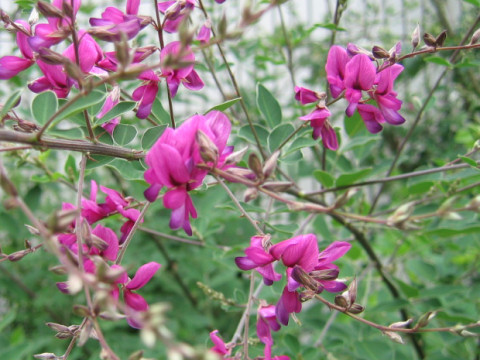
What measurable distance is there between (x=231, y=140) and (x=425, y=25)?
1956mm

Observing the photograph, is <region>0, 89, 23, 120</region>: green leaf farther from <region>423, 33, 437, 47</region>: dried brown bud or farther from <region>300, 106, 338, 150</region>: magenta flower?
<region>423, 33, 437, 47</region>: dried brown bud

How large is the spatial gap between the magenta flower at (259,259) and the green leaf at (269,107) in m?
0.44

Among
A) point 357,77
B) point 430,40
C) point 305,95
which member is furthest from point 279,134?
point 430,40

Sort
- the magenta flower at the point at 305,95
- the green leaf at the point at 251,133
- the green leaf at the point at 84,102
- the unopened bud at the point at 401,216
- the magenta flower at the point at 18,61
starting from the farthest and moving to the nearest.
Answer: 1. the green leaf at the point at 251,133
2. the magenta flower at the point at 305,95
3. the magenta flower at the point at 18,61
4. the green leaf at the point at 84,102
5. the unopened bud at the point at 401,216

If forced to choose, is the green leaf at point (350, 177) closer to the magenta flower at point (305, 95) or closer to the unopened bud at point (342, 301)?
the magenta flower at point (305, 95)

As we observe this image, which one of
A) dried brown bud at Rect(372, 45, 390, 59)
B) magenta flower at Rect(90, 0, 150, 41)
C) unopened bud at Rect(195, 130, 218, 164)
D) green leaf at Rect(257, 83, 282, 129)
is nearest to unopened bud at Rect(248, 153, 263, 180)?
unopened bud at Rect(195, 130, 218, 164)

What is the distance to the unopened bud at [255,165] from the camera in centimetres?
56

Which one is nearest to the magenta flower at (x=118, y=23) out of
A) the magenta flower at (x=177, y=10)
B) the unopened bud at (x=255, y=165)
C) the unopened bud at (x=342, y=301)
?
the magenta flower at (x=177, y=10)

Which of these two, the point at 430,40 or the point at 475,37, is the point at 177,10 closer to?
the point at 430,40

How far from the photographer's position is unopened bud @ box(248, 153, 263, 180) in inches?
22.1

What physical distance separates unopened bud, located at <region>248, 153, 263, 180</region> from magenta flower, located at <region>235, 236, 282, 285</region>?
0.17 meters

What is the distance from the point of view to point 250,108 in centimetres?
226

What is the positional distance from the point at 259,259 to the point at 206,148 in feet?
0.70

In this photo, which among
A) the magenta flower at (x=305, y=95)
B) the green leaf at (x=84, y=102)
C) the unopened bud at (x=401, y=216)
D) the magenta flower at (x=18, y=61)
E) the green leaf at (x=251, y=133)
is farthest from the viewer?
the green leaf at (x=251, y=133)
